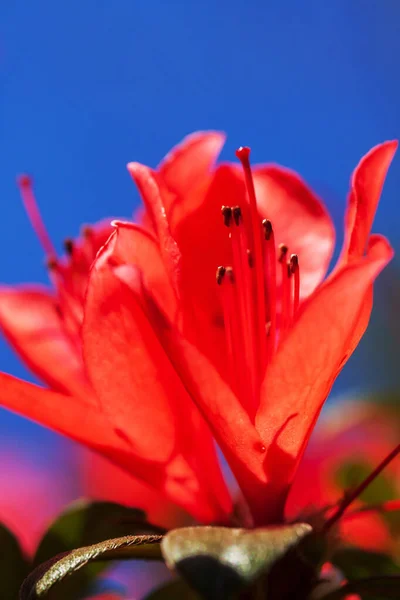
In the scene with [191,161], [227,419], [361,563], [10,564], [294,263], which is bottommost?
[361,563]

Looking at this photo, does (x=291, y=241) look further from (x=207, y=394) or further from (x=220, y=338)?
(x=207, y=394)

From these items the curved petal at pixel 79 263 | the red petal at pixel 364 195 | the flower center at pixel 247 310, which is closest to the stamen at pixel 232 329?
the flower center at pixel 247 310

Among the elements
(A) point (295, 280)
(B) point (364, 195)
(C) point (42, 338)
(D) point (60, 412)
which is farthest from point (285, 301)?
(C) point (42, 338)

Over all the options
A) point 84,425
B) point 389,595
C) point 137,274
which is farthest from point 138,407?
point 389,595

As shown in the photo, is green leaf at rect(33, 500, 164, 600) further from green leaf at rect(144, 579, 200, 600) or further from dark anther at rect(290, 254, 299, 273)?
dark anther at rect(290, 254, 299, 273)

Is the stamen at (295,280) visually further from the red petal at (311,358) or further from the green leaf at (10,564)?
the green leaf at (10,564)

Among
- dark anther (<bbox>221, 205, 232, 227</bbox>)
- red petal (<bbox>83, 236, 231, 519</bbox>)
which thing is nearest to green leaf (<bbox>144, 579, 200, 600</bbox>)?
red petal (<bbox>83, 236, 231, 519</bbox>)

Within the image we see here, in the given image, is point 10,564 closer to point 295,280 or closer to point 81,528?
point 81,528
